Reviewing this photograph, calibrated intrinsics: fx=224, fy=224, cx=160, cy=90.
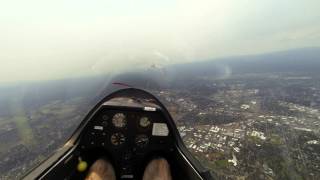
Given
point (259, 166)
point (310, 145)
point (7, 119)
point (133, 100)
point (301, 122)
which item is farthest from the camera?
point (7, 119)

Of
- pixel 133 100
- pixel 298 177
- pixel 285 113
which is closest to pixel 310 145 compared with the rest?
pixel 298 177

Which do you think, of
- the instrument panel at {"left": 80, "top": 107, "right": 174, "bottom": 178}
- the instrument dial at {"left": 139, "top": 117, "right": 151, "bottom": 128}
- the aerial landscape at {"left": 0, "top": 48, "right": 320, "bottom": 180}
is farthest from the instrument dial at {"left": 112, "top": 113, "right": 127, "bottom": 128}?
the aerial landscape at {"left": 0, "top": 48, "right": 320, "bottom": 180}

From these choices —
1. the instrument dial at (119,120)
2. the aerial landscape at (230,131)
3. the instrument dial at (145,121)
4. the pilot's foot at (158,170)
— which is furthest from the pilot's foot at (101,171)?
the aerial landscape at (230,131)

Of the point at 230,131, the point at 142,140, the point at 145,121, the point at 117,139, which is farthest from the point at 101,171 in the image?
the point at 230,131

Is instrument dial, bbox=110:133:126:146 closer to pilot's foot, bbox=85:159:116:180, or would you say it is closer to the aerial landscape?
pilot's foot, bbox=85:159:116:180

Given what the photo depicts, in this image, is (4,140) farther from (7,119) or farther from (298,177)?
(298,177)

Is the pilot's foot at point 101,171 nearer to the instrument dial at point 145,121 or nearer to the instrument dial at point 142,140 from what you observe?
the instrument dial at point 142,140

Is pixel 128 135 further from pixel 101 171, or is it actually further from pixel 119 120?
pixel 101 171
